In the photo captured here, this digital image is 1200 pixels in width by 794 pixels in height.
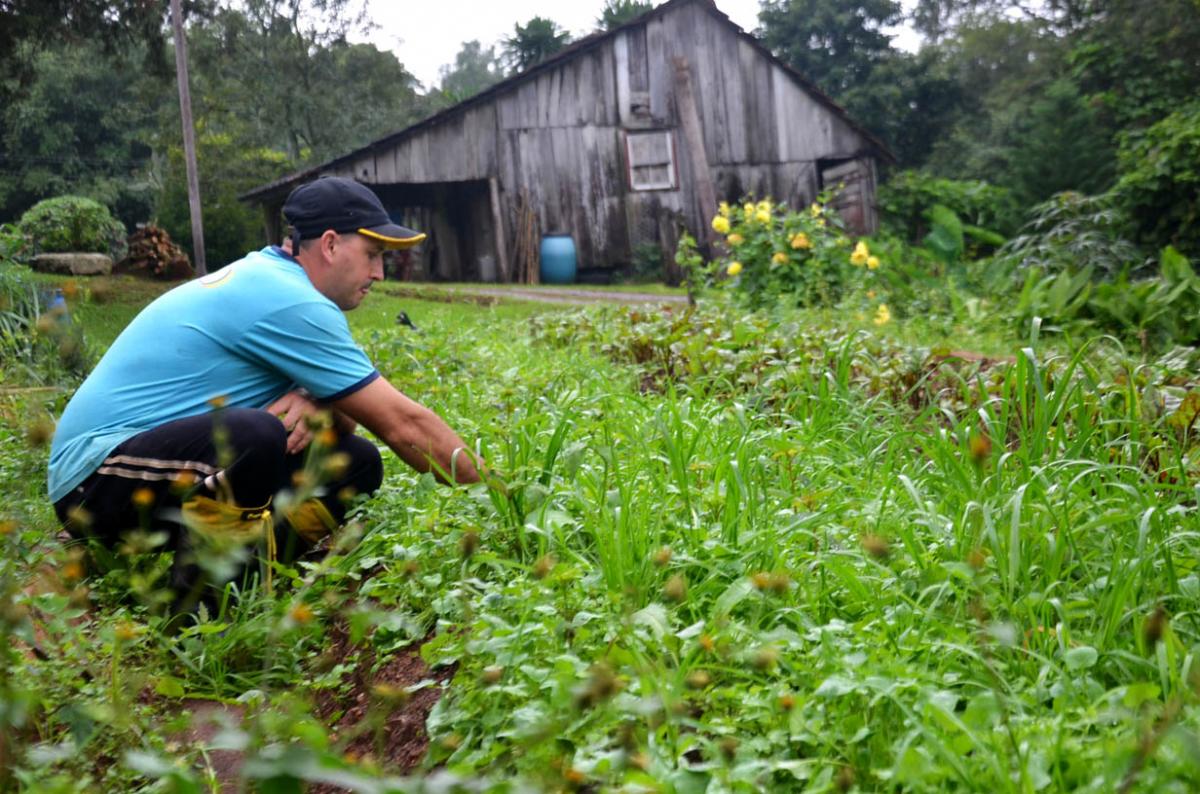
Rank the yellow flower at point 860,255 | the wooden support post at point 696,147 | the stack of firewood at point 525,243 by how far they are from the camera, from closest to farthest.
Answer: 1. the yellow flower at point 860,255
2. the wooden support post at point 696,147
3. the stack of firewood at point 525,243

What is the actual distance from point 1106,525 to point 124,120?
3987 centimetres

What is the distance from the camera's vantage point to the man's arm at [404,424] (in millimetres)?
3389

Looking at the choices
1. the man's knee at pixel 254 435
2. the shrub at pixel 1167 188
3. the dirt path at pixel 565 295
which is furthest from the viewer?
the dirt path at pixel 565 295

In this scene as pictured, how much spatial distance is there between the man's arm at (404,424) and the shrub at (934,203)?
78.6 feet

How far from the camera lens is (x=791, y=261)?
31.3 ft

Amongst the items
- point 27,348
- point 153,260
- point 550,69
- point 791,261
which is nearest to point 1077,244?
point 791,261

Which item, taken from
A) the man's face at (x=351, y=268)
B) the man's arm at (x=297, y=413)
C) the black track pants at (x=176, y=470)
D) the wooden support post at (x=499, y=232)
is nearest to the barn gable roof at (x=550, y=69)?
the wooden support post at (x=499, y=232)

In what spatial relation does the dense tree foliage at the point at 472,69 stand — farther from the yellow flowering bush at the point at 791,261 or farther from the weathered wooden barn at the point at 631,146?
the yellow flowering bush at the point at 791,261

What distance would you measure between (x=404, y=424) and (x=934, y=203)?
24.7 meters

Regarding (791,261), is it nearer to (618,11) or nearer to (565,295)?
(565,295)

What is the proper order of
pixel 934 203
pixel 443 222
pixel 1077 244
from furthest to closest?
pixel 934 203 → pixel 443 222 → pixel 1077 244

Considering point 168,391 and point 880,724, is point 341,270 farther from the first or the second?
point 880,724

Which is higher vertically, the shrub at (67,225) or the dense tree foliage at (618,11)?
the dense tree foliage at (618,11)

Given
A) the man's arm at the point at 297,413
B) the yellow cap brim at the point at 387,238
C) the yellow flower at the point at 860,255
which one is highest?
the yellow cap brim at the point at 387,238
